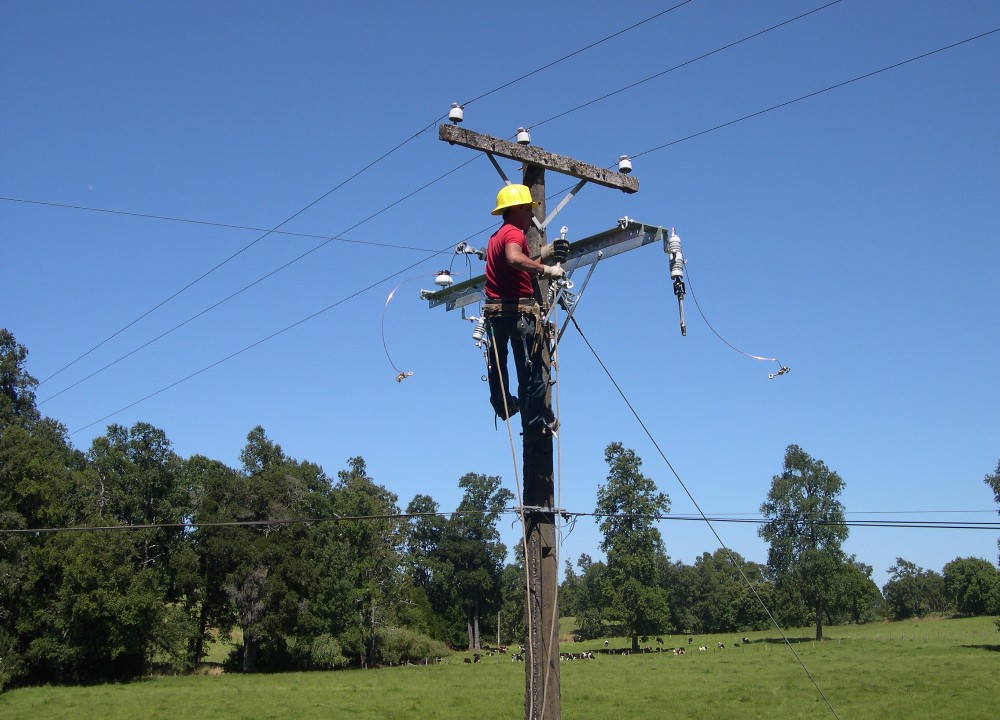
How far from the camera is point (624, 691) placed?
42.5 meters

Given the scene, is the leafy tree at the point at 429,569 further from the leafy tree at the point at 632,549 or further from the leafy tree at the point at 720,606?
the leafy tree at the point at 720,606

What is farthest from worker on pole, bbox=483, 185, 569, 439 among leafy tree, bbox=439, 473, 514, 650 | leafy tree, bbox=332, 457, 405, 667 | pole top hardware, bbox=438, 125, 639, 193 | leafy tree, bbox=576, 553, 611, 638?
leafy tree, bbox=439, 473, 514, 650

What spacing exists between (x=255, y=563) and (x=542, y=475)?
55188 mm

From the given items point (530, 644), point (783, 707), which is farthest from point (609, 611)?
point (530, 644)

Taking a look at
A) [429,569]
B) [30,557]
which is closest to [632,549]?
[429,569]

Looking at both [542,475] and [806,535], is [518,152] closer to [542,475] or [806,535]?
[542,475]

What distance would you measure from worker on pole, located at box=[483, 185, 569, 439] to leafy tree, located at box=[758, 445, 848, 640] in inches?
2532

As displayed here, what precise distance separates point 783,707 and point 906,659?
19085 mm

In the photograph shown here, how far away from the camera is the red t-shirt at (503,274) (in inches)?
318

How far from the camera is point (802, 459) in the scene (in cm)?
7238

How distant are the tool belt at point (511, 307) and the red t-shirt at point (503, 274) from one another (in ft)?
0.12

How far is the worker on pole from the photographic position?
26.7 ft

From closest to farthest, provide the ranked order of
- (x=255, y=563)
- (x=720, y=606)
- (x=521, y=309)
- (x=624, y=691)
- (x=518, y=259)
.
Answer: (x=518, y=259)
(x=521, y=309)
(x=624, y=691)
(x=255, y=563)
(x=720, y=606)

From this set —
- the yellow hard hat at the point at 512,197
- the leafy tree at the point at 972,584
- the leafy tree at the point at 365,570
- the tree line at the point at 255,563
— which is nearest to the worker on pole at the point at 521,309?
the yellow hard hat at the point at 512,197
